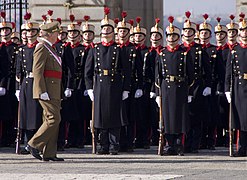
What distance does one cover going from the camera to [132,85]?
18.5 m

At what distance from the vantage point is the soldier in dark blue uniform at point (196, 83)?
17.8 meters

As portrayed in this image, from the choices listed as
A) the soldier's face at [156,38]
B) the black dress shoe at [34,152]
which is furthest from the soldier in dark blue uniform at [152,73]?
the black dress shoe at [34,152]

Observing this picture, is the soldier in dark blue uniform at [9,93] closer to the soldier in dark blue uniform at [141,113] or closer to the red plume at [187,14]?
the soldier in dark blue uniform at [141,113]

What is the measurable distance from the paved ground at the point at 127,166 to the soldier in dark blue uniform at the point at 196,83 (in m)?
0.26

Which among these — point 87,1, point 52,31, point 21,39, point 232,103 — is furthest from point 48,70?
point 87,1

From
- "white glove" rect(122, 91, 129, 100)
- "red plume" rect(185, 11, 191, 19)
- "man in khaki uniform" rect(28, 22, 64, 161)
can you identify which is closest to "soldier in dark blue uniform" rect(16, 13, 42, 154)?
"man in khaki uniform" rect(28, 22, 64, 161)

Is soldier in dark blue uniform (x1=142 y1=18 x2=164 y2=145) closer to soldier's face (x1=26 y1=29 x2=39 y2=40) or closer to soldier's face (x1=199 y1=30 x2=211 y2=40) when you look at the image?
soldier's face (x1=199 y1=30 x2=211 y2=40)

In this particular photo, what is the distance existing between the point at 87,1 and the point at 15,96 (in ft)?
18.0

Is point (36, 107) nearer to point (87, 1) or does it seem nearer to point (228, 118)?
point (228, 118)

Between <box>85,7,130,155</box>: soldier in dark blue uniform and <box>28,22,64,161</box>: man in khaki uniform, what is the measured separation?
1384mm

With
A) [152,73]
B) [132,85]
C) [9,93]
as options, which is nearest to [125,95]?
[132,85]

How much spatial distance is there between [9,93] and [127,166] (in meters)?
4.14

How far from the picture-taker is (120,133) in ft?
59.6

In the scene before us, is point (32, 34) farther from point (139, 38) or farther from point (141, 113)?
point (141, 113)
